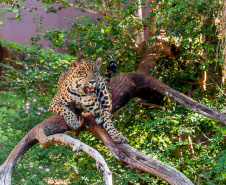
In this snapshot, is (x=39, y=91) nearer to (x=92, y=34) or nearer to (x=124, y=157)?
(x=92, y=34)

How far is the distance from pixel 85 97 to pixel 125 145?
897 mm

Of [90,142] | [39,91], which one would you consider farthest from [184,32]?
[39,91]

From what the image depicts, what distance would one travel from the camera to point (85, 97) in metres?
4.04

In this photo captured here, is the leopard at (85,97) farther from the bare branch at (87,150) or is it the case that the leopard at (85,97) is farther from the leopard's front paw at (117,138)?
the bare branch at (87,150)

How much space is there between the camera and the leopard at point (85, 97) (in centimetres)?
Answer: 392

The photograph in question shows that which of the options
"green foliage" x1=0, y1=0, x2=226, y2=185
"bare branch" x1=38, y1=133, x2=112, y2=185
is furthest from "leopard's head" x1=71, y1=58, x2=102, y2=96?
"green foliage" x1=0, y1=0, x2=226, y2=185

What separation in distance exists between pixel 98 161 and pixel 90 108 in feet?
4.92

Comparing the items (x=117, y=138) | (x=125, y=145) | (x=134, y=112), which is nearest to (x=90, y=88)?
(x=117, y=138)

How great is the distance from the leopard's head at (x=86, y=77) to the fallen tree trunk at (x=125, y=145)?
42 centimetres

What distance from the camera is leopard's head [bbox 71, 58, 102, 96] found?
391cm

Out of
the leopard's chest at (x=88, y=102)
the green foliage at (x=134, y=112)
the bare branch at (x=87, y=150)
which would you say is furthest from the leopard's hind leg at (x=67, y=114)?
the green foliage at (x=134, y=112)

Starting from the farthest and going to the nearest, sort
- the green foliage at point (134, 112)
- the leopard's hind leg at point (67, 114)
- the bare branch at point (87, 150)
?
the green foliage at point (134, 112) < the leopard's hind leg at point (67, 114) < the bare branch at point (87, 150)

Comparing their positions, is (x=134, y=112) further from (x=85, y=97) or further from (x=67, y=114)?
(x=67, y=114)

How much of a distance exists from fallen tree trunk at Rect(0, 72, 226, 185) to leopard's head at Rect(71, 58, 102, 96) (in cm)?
42
